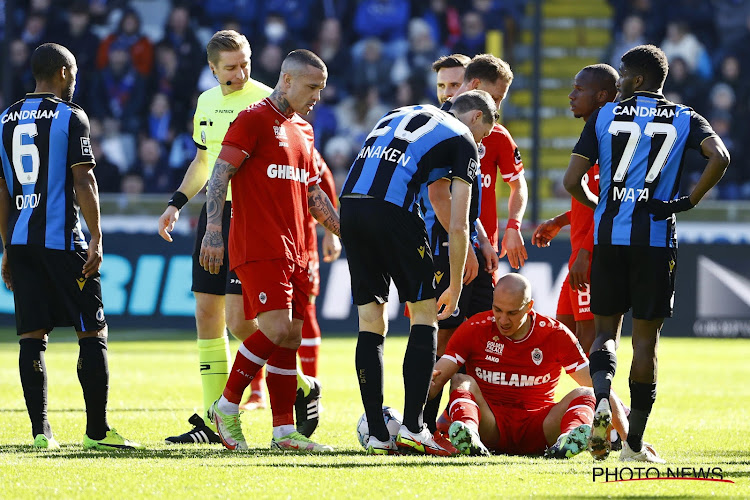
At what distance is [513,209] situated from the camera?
292 inches

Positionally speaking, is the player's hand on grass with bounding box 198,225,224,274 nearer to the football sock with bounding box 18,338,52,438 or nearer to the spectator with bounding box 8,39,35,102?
the football sock with bounding box 18,338,52,438

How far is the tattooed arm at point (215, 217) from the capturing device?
594cm

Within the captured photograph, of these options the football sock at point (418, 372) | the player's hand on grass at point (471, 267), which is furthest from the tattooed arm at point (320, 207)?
the football sock at point (418, 372)

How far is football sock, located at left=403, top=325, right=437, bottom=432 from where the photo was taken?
5.78 metres

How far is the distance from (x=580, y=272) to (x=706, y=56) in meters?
15.4

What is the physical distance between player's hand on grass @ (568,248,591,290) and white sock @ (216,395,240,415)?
184cm

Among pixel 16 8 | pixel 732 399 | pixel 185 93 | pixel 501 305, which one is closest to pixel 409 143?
pixel 501 305

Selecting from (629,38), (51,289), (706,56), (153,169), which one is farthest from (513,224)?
(706,56)

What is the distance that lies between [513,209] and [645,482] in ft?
9.02

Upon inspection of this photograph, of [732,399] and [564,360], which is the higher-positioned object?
[564,360]

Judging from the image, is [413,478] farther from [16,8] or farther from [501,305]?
[16,8]

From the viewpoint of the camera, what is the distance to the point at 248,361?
238 inches

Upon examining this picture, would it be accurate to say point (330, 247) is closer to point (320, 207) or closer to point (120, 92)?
point (320, 207)

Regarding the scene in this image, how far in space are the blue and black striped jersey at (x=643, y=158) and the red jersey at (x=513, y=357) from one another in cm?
73
